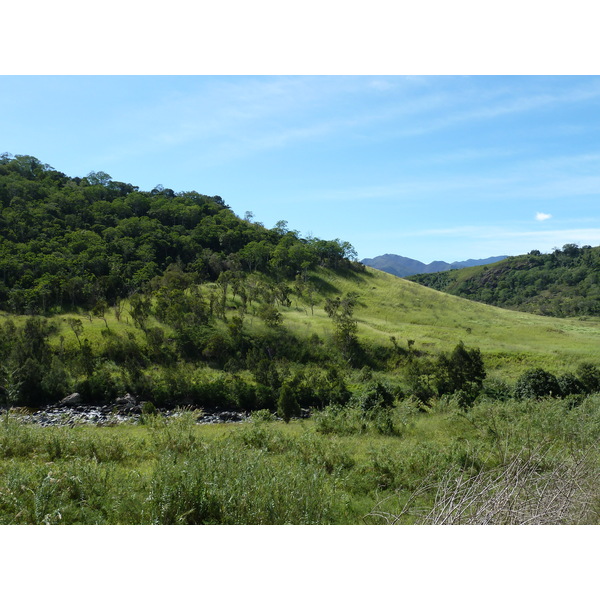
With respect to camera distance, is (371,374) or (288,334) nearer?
(371,374)

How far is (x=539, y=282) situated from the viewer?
123 meters

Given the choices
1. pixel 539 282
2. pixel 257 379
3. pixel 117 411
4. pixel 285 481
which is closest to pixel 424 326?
pixel 257 379

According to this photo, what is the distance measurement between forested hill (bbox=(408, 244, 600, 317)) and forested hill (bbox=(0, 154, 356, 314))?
53.4 m

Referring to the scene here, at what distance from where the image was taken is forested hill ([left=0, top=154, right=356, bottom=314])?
46.0m

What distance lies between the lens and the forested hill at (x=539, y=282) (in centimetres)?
9706

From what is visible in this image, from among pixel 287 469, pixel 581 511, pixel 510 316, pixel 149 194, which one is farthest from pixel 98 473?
pixel 149 194

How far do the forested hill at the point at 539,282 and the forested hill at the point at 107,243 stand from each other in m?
53.4

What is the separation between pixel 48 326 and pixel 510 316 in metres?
57.6

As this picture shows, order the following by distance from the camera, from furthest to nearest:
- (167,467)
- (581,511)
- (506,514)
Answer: (167,467), (581,511), (506,514)

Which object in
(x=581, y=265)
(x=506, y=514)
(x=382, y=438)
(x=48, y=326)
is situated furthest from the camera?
(x=581, y=265)

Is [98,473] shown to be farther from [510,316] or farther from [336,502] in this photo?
[510,316]

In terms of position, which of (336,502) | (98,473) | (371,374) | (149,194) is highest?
(149,194)

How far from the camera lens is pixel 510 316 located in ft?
198

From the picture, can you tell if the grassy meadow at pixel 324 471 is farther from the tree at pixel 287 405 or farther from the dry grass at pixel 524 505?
the tree at pixel 287 405
